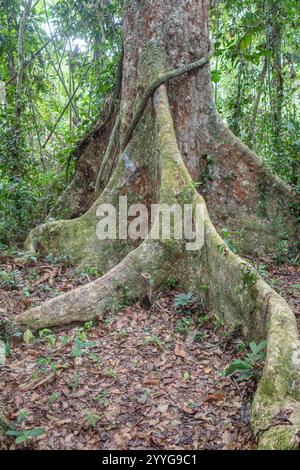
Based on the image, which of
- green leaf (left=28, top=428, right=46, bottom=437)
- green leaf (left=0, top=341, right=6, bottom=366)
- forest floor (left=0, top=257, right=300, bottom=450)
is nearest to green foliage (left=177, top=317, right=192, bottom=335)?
forest floor (left=0, top=257, right=300, bottom=450)

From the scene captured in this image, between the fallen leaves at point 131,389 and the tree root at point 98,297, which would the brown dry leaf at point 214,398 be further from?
the tree root at point 98,297

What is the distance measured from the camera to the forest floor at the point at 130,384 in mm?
2844

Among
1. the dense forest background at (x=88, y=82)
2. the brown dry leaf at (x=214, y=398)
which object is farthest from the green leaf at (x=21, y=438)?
the dense forest background at (x=88, y=82)

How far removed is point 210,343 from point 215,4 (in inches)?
303

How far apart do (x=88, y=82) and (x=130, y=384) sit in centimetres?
758

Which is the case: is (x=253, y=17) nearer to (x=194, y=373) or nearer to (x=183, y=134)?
(x=183, y=134)

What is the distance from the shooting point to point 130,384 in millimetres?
3389

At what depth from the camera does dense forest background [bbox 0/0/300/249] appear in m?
7.16

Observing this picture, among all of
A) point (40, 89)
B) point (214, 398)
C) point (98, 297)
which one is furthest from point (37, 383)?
point (40, 89)

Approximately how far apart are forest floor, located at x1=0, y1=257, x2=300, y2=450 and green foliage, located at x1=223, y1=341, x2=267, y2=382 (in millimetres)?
98

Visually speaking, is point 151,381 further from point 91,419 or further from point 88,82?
point 88,82

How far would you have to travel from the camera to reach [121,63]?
6715 mm

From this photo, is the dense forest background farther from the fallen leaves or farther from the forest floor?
the fallen leaves

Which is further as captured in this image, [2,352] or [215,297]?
[215,297]
